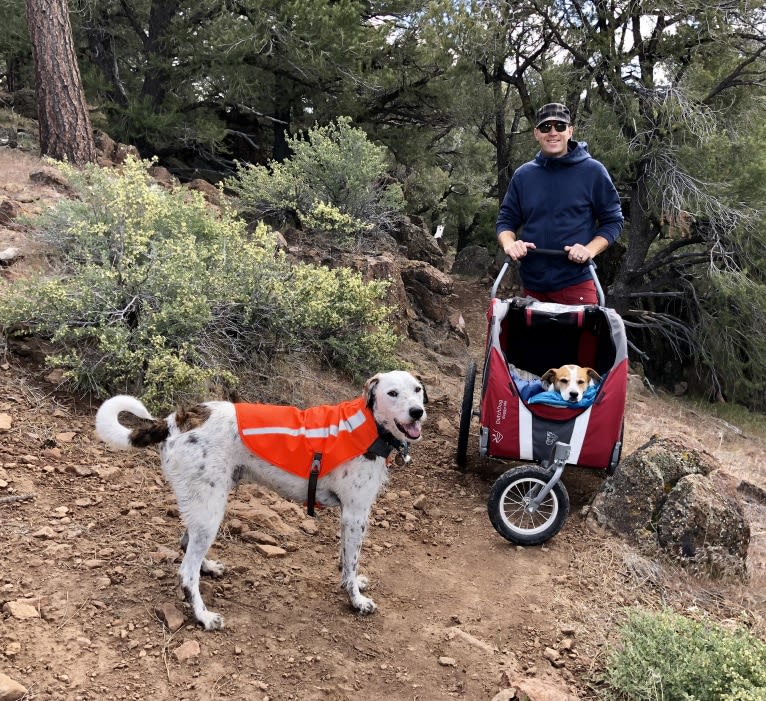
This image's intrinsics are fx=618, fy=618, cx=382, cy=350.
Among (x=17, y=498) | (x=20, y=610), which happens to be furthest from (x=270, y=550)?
(x=17, y=498)

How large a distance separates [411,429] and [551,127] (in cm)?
243

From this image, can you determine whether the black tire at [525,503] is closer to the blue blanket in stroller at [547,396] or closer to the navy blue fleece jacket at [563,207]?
the blue blanket in stroller at [547,396]

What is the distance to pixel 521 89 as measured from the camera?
13875 mm

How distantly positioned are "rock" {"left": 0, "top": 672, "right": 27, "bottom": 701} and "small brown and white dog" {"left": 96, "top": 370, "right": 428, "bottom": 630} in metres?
0.75

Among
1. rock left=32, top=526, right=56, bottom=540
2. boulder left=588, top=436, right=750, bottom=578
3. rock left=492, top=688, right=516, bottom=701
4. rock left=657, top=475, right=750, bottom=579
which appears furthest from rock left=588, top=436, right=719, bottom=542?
rock left=32, top=526, right=56, bottom=540

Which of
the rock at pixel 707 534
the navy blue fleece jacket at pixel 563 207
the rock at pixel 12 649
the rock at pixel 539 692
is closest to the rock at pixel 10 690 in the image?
the rock at pixel 12 649

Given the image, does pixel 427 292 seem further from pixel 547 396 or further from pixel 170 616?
pixel 170 616

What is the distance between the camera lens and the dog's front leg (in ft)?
10.4

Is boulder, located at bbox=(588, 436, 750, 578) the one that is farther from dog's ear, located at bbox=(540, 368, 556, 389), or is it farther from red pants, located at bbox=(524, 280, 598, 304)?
red pants, located at bbox=(524, 280, 598, 304)

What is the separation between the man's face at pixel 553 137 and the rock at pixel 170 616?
360 centimetres

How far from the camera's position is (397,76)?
1240 centimetres

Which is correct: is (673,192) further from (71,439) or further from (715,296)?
(71,439)

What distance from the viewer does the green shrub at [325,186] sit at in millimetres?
8016

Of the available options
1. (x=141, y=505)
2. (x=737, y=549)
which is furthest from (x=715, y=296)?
(x=141, y=505)
